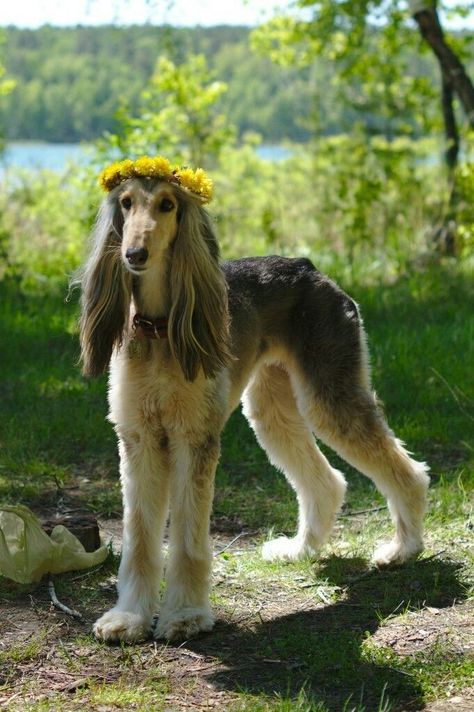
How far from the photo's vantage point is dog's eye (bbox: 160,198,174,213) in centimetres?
387

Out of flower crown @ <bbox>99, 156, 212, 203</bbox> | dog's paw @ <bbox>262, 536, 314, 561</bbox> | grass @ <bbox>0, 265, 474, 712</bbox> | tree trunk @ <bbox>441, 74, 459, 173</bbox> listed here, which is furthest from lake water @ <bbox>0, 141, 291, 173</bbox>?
flower crown @ <bbox>99, 156, 212, 203</bbox>

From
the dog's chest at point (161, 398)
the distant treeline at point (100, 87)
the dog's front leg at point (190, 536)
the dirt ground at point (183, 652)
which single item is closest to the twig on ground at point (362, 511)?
the dirt ground at point (183, 652)

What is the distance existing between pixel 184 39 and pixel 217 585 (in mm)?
9003

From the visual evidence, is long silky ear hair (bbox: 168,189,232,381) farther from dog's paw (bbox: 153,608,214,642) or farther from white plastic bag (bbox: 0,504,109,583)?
white plastic bag (bbox: 0,504,109,583)

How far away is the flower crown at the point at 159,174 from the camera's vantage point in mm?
3906

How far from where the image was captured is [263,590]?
176 inches

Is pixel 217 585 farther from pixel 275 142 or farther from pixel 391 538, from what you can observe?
pixel 275 142

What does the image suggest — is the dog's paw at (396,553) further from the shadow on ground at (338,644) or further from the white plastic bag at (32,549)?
the white plastic bag at (32,549)

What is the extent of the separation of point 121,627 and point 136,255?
1.33 meters

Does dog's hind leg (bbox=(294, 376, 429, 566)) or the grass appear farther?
dog's hind leg (bbox=(294, 376, 429, 566))

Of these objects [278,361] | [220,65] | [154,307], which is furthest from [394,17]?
[220,65]

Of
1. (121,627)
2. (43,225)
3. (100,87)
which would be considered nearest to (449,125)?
(43,225)

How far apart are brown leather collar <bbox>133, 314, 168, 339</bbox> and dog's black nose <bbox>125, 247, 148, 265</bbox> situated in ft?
1.15

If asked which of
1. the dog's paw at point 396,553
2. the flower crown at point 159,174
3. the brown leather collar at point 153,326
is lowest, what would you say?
the dog's paw at point 396,553
